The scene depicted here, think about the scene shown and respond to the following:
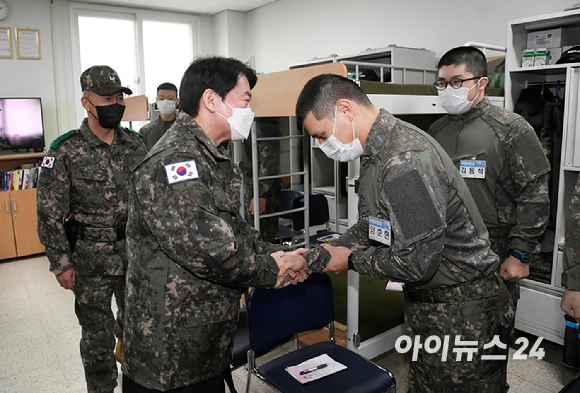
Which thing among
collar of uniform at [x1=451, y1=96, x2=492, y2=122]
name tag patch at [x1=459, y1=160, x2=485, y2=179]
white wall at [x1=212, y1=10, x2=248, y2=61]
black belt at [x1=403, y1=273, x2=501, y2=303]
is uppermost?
white wall at [x1=212, y1=10, x2=248, y2=61]

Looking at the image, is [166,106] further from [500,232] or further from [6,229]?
[500,232]

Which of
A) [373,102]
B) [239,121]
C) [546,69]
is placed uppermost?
[546,69]

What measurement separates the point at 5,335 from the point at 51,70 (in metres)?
4.23

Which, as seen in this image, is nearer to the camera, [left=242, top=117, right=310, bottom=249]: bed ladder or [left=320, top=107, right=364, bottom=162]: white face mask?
[left=320, top=107, right=364, bottom=162]: white face mask

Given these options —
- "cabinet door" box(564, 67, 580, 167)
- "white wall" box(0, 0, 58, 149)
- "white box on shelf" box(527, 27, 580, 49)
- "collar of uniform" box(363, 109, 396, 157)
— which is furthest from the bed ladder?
"white wall" box(0, 0, 58, 149)

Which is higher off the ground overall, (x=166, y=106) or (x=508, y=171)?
(x=166, y=106)

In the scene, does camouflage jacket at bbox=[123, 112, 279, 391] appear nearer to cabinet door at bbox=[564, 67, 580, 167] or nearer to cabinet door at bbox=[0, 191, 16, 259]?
cabinet door at bbox=[564, 67, 580, 167]

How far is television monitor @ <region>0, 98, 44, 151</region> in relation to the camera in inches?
220

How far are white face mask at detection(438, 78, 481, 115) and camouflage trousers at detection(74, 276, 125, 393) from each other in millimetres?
2069

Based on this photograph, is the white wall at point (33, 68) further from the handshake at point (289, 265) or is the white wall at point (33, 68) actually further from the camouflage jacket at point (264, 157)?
the handshake at point (289, 265)

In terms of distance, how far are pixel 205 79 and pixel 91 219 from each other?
126cm

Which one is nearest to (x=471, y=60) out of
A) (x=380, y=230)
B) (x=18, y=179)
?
(x=380, y=230)

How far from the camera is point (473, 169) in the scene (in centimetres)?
236

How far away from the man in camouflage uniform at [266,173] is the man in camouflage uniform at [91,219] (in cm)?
141
